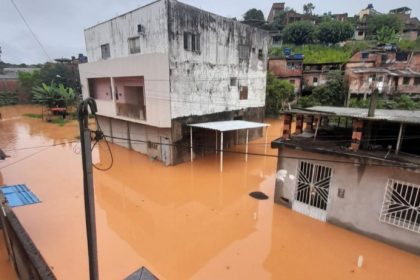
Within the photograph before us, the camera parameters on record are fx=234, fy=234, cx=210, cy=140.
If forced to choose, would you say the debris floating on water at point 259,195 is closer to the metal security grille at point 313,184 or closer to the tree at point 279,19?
the metal security grille at point 313,184

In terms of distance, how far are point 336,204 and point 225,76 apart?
11.3 m

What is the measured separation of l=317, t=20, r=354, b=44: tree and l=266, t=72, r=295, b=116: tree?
24251 mm

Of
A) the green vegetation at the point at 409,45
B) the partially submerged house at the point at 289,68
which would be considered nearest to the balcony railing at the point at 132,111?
Answer: the partially submerged house at the point at 289,68

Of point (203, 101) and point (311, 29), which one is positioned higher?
point (311, 29)

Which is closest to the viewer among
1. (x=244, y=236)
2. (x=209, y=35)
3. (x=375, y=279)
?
(x=375, y=279)

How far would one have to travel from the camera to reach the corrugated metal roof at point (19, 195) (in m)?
9.62

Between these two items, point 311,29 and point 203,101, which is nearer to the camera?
point 203,101

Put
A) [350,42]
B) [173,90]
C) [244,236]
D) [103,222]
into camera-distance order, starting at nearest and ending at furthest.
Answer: [244,236] → [103,222] → [173,90] → [350,42]

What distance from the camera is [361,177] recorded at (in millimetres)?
7539

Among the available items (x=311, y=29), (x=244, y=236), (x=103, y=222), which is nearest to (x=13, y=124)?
(x=103, y=222)

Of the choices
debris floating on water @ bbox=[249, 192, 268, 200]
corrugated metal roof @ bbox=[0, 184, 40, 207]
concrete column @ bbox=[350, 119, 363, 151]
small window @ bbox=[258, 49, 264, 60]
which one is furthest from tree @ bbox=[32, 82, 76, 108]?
concrete column @ bbox=[350, 119, 363, 151]

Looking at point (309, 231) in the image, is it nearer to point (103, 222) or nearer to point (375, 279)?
point (375, 279)

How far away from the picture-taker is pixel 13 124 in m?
27.5

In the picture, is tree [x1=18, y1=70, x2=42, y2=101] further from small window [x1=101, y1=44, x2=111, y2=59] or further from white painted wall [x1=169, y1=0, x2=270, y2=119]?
white painted wall [x1=169, y1=0, x2=270, y2=119]
